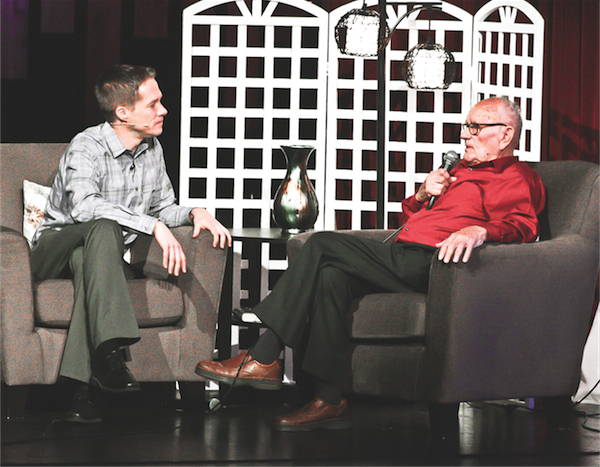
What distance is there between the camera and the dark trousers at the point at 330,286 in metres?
2.54

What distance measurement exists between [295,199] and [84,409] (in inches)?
48.6

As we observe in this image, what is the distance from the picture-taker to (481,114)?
9.75 ft

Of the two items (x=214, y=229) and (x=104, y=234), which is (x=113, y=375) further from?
(x=214, y=229)

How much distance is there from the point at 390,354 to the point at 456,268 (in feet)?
1.24

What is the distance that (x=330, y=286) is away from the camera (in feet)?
8.55

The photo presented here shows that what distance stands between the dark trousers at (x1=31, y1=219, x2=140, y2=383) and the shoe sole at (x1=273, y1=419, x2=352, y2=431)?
21.7 inches

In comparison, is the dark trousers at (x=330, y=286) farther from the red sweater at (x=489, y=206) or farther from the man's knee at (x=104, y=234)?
the man's knee at (x=104, y=234)

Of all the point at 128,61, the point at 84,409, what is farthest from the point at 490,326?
the point at 128,61

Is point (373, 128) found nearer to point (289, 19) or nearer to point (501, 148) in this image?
point (289, 19)

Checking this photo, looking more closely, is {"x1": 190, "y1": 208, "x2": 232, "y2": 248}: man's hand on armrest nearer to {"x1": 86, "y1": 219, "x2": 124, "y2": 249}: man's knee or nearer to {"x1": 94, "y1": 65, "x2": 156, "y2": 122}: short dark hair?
{"x1": 86, "y1": 219, "x2": 124, "y2": 249}: man's knee

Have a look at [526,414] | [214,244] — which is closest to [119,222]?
[214,244]

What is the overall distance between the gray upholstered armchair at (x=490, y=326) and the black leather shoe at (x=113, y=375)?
0.72 m

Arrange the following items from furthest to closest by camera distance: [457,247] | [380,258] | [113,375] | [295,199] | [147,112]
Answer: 1. [295,199]
2. [147,112]
3. [380,258]
4. [113,375]
5. [457,247]

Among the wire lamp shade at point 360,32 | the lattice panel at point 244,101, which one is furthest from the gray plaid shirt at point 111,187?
the wire lamp shade at point 360,32
